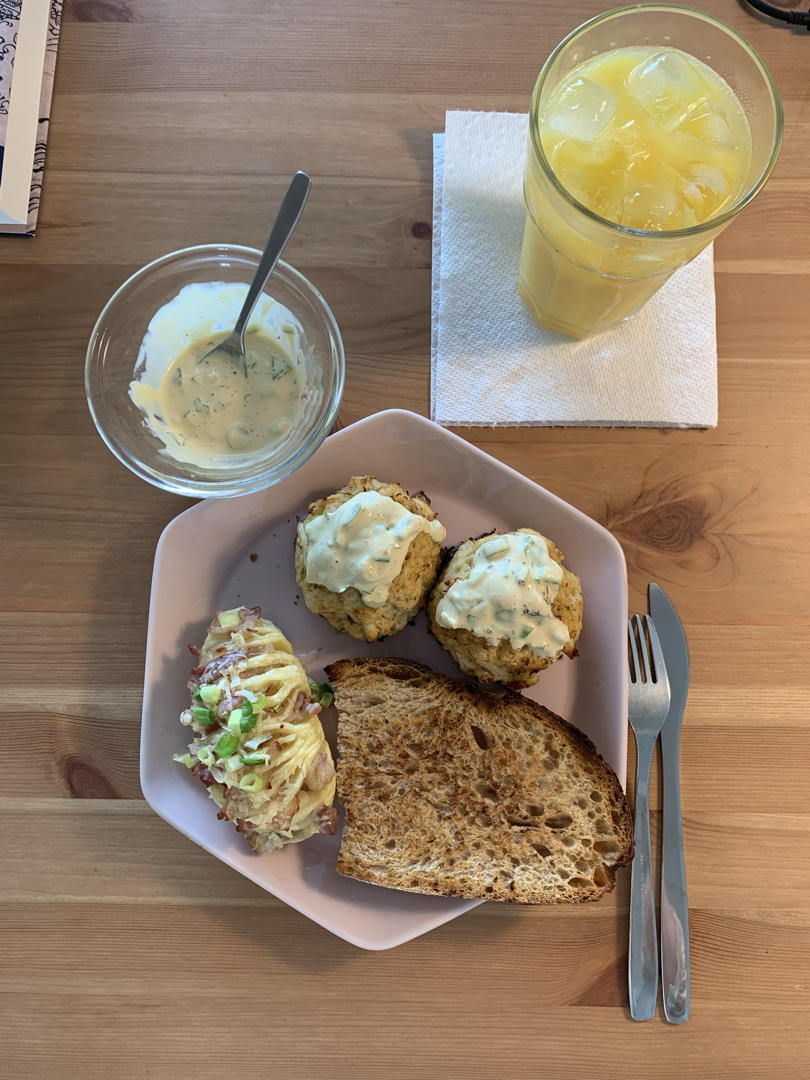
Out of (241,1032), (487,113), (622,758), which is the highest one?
(487,113)

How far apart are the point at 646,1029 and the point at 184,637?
1.46 m

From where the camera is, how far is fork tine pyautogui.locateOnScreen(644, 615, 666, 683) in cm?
193

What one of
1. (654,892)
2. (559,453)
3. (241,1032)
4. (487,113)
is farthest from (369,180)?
(241,1032)

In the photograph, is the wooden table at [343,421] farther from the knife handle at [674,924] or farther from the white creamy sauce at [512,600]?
the white creamy sauce at [512,600]

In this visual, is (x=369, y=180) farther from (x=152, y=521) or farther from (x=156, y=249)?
(x=152, y=521)

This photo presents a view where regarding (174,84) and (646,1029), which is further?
(174,84)

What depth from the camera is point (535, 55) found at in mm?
2066

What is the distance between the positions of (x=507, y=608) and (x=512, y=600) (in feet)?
0.07

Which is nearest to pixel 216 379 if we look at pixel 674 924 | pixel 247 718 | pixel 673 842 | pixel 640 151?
pixel 247 718

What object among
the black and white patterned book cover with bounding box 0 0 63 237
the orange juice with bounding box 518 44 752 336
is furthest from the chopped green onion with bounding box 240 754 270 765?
the black and white patterned book cover with bounding box 0 0 63 237

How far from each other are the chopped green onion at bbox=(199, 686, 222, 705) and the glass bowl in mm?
423

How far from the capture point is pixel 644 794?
1.91m

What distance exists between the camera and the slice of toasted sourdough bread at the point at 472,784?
1.84 m

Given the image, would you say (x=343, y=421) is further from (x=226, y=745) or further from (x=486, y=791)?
(x=486, y=791)
